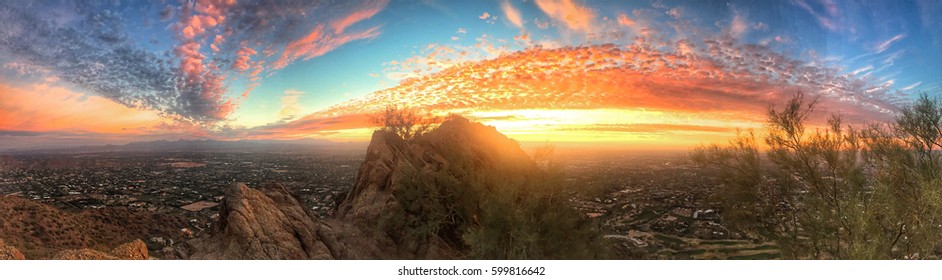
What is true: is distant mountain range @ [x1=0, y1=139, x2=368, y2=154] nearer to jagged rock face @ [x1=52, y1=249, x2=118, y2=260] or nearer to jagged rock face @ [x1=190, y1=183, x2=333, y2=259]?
jagged rock face @ [x1=190, y1=183, x2=333, y2=259]

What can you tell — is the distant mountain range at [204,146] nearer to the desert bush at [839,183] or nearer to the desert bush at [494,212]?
the desert bush at [494,212]

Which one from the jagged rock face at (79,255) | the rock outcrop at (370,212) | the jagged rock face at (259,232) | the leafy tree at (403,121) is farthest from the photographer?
the leafy tree at (403,121)

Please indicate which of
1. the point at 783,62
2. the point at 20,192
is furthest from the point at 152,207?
the point at 783,62

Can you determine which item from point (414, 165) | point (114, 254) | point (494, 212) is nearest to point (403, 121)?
point (414, 165)

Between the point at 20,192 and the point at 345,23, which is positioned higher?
the point at 345,23

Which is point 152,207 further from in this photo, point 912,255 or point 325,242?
point 912,255

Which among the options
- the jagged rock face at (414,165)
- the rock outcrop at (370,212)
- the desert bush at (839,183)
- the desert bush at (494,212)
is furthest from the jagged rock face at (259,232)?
the desert bush at (839,183)
